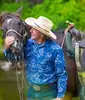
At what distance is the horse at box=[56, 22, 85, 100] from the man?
0.71 meters

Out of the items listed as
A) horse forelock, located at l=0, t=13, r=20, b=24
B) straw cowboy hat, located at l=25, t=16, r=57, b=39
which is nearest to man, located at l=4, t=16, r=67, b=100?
straw cowboy hat, located at l=25, t=16, r=57, b=39

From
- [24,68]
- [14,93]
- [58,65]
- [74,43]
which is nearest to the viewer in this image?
[58,65]

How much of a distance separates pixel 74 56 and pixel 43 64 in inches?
39.8

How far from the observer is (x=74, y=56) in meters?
6.08

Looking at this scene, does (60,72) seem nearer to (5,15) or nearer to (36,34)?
(36,34)

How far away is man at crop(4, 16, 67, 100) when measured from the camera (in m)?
5.12

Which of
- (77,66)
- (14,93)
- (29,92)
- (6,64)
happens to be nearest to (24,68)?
(29,92)

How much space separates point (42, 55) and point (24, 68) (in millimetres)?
487

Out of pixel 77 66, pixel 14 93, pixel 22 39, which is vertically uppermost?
pixel 22 39

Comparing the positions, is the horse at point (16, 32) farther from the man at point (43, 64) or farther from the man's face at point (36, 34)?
the man's face at point (36, 34)

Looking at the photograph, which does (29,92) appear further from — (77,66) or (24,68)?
(77,66)

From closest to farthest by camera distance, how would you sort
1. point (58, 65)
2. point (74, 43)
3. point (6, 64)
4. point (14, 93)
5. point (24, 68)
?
point (58, 65) < point (24, 68) < point (74, 43) < point (14, 93) < point (6, 64)

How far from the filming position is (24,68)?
556cm

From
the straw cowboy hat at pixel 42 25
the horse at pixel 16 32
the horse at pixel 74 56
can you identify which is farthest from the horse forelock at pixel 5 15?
the horse at pixel 74 56
